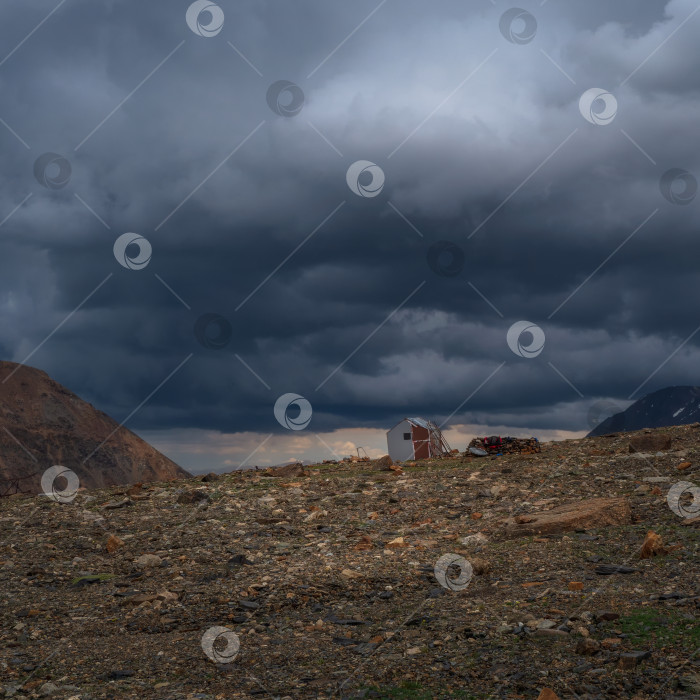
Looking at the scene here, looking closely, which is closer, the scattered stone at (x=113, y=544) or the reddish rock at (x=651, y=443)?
the scattered stone at (x=113, y=544)

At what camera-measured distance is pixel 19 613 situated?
9.05m

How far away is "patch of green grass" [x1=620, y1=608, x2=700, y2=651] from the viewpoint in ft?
20.4

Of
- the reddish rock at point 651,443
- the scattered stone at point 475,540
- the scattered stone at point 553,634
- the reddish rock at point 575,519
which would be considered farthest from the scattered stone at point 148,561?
the reddish rock at point 651,443

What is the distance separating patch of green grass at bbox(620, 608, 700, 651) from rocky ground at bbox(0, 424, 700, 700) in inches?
1.0

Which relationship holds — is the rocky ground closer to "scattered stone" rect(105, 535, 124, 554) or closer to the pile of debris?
"scattered stone" rect(105, 535, 124, 554)

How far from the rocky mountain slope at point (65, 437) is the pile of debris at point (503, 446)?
55587 mm

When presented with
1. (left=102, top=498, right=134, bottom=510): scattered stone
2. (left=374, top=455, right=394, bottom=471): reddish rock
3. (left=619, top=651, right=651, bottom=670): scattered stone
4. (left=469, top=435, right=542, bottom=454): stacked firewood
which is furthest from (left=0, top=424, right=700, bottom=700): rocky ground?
(left=469, top=435, right=542, bottom=454): stacked firewood

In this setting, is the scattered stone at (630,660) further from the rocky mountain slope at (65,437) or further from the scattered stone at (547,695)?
the rocky mountain slope at (65,437)

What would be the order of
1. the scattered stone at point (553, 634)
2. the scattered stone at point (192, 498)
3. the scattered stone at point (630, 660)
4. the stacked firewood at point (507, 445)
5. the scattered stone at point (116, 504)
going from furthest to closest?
the stacked firewood at point (507, 445) < the scattered stone at point (116, 504) < the scattered stone at point (192, 498) < the scattered stone at point (553, 634) < the scattered stone at point (630, 660)

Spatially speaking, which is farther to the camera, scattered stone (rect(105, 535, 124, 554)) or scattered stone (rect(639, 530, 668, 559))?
scattered stone (rect(105, 535, 124, 554))

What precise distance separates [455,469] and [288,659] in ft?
35.8

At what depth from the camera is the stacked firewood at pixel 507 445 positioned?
20.6m

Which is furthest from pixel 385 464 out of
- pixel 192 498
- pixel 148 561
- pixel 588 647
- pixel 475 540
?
pixel 588 647

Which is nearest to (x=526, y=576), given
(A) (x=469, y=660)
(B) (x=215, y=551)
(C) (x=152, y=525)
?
(A) (x=469, y=660)
